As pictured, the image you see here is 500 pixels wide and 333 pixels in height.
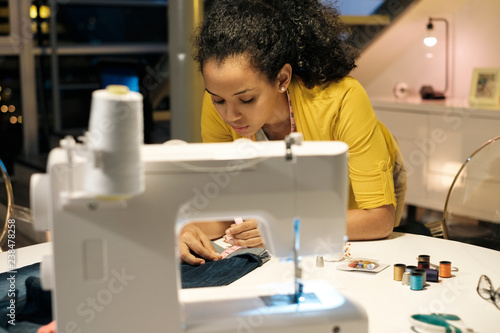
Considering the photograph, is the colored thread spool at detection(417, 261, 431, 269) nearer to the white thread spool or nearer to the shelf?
the white thread spool

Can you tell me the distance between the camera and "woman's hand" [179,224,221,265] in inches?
66.0

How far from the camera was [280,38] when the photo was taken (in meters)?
1.95

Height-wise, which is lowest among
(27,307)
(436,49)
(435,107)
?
(27,307)

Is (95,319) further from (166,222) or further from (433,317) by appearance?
(433,317)

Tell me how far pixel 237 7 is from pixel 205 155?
2.73 feet

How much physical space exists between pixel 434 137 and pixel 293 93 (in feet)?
7.93

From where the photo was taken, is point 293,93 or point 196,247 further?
point 293,93

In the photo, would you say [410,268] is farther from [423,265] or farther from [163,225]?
[163,225]

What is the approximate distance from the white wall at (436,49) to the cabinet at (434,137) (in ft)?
1.46

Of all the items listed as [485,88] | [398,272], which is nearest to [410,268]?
[398,272]

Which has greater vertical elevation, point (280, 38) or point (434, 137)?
point (280, 38)

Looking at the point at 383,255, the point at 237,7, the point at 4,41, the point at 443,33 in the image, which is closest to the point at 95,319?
the point at 383,255

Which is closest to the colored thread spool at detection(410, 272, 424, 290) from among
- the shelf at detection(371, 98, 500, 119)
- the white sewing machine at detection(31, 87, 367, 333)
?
the white sewing machine at detection(31, 87, 367, 333)

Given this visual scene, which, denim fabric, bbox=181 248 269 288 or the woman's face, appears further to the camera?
the woman's face
